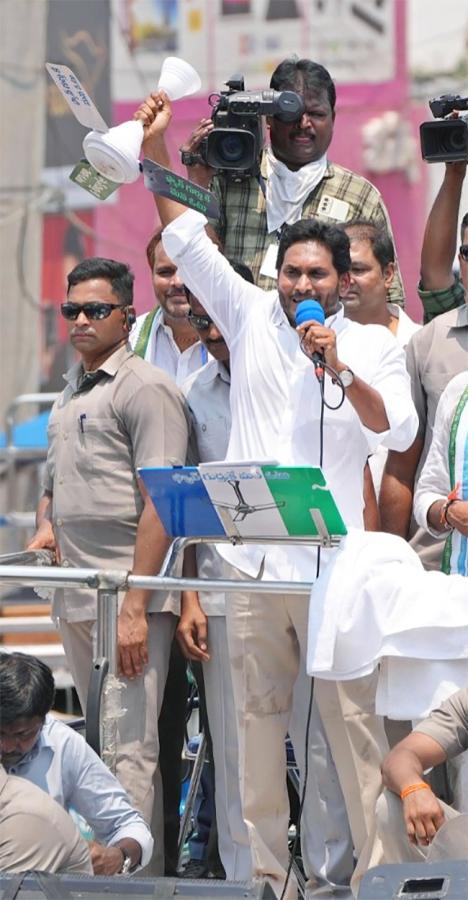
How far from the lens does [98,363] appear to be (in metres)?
5.13

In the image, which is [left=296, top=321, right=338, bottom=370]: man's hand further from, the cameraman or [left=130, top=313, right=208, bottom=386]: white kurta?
[left=130, top=313, right=208, bottom=386]: white kurta

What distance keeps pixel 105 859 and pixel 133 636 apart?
0.82 meters

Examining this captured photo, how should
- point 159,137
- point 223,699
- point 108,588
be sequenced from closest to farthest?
point 108,588
point 159,137
point 223,699

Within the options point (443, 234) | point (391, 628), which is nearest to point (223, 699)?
point (391, 628)

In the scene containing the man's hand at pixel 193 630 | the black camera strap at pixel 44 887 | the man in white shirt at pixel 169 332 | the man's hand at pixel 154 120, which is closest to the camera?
the black camera strap at pixel 44 887

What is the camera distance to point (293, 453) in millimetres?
4543

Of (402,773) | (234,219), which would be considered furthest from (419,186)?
(402,773)

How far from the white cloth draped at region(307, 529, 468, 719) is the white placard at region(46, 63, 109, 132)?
52.8 inches

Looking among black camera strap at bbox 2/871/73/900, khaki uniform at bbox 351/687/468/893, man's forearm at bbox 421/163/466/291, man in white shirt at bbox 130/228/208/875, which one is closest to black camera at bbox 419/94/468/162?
man's forearm at bbox 421/163/466/291

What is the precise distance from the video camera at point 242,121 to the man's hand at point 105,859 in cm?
204

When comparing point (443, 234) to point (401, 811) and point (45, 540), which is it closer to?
point (45, 540)

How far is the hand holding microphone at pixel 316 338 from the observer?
4242mm

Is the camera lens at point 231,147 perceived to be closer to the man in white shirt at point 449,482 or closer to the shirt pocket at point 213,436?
the shirt pocket at point 213,436

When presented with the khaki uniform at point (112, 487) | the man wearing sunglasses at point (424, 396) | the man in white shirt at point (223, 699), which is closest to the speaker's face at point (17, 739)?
the khaki uniform at point (112, 487)
